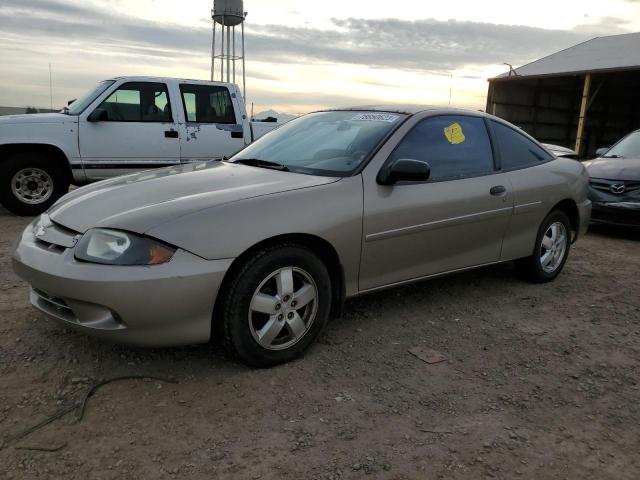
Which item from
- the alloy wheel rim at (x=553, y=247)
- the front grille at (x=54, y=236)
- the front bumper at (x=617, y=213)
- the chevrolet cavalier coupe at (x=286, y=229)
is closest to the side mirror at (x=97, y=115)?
the chevrolet cavalier coupe at (x=286, y=229)

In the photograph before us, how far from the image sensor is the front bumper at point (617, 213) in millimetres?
6879

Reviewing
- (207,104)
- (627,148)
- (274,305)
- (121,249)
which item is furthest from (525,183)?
(207,104)

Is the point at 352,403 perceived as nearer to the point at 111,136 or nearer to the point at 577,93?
the point at 111,136

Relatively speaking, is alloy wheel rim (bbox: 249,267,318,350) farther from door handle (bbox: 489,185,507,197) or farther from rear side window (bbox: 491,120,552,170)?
rear side window (bbox: 491,120,552,170)

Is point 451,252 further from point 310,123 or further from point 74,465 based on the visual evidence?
point 74,465

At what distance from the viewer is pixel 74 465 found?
7.08ft

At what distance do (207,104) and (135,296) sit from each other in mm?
5799

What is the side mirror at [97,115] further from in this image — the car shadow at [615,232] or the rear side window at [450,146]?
the car shadow at [615,232]

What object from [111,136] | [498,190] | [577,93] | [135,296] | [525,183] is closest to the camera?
[135,296]

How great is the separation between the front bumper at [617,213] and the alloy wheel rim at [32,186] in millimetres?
7317

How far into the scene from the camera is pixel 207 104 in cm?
783

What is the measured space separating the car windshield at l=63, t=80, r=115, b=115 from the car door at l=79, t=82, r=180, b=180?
6.0 inches

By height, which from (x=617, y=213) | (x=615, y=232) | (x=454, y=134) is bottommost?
(x=615, y=232)

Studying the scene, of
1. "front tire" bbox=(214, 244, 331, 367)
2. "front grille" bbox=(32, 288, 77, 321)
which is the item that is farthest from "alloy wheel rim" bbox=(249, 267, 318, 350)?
"front grille" bbox=(32, 288, 77, 321)
